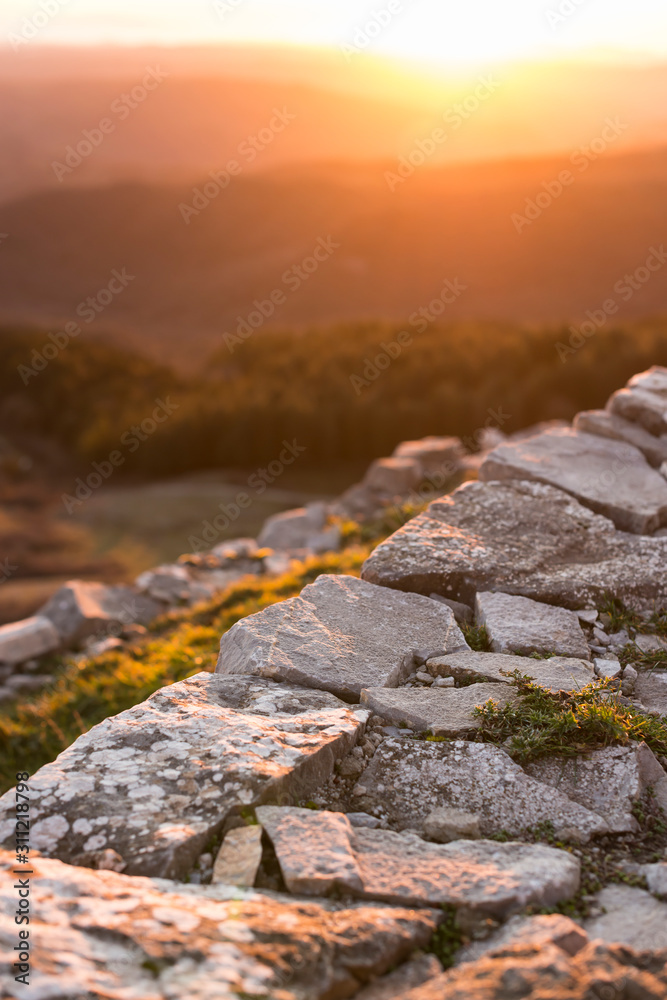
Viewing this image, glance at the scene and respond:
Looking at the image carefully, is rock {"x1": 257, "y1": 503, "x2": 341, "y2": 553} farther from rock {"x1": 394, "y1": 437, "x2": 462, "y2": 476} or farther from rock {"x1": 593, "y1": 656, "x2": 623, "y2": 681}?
rock {"x1": 593, "y1": 656, "x2": 623, "y2": 681}

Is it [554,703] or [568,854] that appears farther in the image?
[554,703]

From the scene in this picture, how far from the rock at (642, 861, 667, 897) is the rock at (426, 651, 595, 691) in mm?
860

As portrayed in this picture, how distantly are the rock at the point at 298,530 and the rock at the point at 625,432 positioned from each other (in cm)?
351

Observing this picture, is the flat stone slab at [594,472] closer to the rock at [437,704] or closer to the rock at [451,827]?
the rock at [437,704]

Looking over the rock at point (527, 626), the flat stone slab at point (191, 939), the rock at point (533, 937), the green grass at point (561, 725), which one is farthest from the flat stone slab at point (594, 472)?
the flat stone slab at point (191, 939)

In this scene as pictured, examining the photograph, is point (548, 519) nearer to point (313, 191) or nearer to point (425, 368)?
point (425, 368)

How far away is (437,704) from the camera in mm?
3055

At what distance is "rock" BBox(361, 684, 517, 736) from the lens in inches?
115

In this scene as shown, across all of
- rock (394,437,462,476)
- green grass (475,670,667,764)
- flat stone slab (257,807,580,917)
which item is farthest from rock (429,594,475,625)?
rock (394,437,462,476)

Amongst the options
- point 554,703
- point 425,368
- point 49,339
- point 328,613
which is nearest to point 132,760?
point 328,613

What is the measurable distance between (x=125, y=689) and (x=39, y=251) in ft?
134

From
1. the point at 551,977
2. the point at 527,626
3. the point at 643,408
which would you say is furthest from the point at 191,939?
the point at 643,408

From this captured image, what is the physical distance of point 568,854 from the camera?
2.36 meters

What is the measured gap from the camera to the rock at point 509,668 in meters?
3.19
